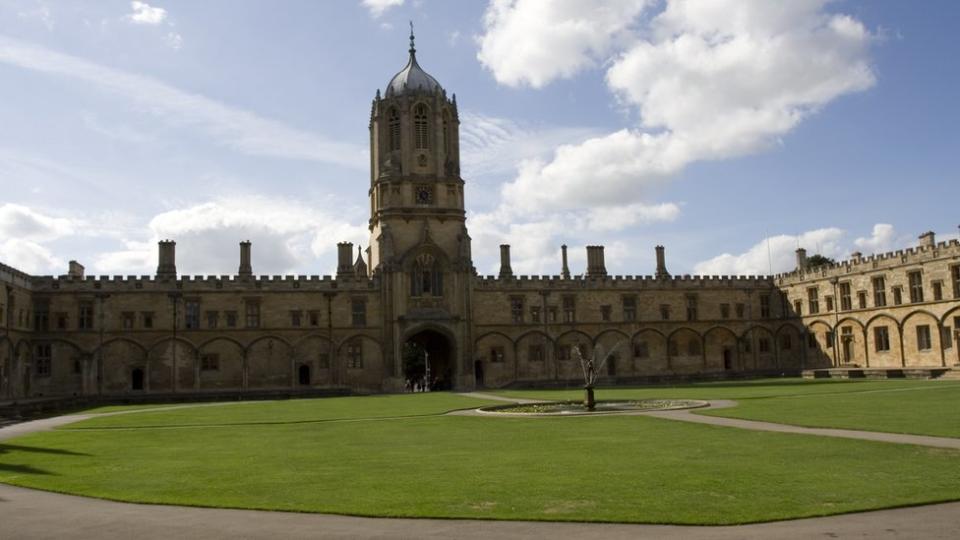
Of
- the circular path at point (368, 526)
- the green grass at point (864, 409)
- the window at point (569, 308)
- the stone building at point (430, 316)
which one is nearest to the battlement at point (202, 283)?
the stone building at point (430, 316)

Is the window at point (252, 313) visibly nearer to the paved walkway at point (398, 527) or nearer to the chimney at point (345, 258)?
the chimney at point (345, 258)

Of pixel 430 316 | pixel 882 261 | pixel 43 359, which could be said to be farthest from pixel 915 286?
pixel 43 359

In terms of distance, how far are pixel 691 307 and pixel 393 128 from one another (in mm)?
25537

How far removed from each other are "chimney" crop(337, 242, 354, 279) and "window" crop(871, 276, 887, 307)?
3450 cm

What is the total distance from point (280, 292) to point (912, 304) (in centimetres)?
3964

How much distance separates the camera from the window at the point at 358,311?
5534 cm

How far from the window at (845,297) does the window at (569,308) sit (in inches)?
715

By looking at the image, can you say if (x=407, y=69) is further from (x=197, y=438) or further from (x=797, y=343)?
(x=197, y=438)

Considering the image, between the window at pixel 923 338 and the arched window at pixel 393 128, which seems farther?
the arched window at pixel 393 128

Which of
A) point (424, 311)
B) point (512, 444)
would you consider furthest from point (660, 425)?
point (424, 311)

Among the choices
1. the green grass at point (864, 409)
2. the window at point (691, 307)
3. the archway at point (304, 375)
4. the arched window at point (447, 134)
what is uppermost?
the arched window at point (447, 134)

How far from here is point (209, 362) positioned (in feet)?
174

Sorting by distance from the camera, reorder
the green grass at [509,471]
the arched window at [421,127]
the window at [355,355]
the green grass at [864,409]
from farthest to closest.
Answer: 1. the arched window at [421,127]
2. the window at [355,355]
3. the green grass at [864,409]
4. the green grass at [509,471]

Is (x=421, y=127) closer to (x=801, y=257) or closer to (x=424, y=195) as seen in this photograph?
(x=424, y=195)
